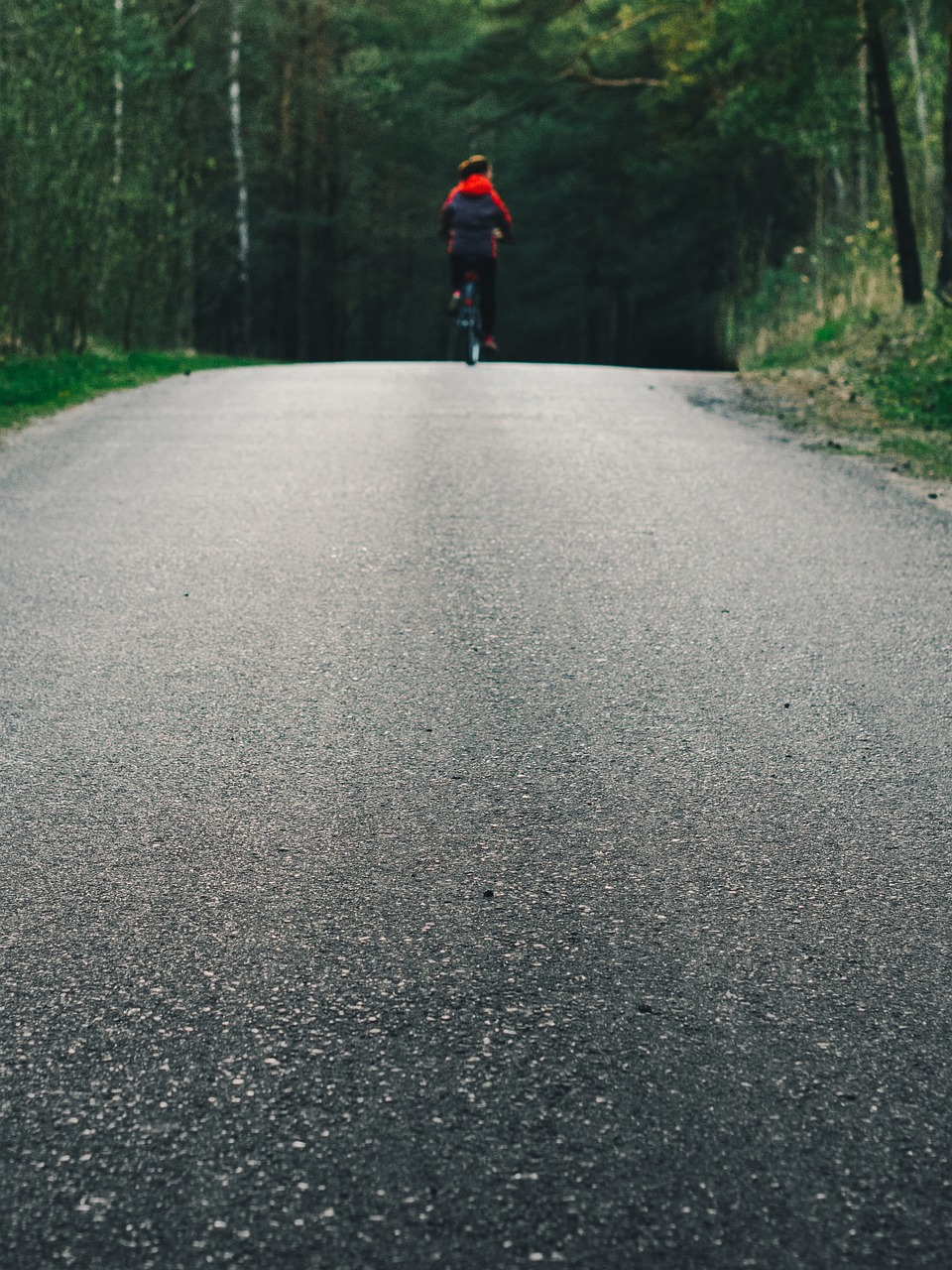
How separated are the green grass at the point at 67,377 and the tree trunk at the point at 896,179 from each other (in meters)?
9.23

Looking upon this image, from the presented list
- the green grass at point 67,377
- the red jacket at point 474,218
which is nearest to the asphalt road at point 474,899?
the green grass at point 67,377

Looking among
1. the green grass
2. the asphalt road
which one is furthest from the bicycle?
the asphalt road

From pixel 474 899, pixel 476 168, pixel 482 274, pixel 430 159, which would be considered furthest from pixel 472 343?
pixel 430 159

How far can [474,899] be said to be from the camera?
3.39m

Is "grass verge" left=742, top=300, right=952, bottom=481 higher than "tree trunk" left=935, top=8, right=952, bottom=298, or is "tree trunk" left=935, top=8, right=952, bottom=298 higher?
"tree trunk" left=935, top=8, right=952, bottom=298

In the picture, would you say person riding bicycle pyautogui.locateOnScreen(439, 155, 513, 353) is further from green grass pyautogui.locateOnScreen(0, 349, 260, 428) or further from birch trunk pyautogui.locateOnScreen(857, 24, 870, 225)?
birch trunk pyautogui.locateOnScreen(857, 24, 870, 225)

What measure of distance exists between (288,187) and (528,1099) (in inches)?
1644

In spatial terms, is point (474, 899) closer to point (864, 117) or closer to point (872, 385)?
point (872, 385)

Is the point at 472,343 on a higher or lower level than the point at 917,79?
lower

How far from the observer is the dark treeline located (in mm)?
17422

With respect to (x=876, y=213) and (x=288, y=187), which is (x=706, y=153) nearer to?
(x=288, y=187)

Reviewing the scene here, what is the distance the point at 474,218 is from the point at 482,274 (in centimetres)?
62

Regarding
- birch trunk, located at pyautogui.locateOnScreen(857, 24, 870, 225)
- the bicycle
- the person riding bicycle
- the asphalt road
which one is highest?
birch trunk, located at pyautogui.locateOnScreen(857, 24, 870, 225)

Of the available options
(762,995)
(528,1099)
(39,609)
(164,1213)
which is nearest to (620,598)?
(39,609)
